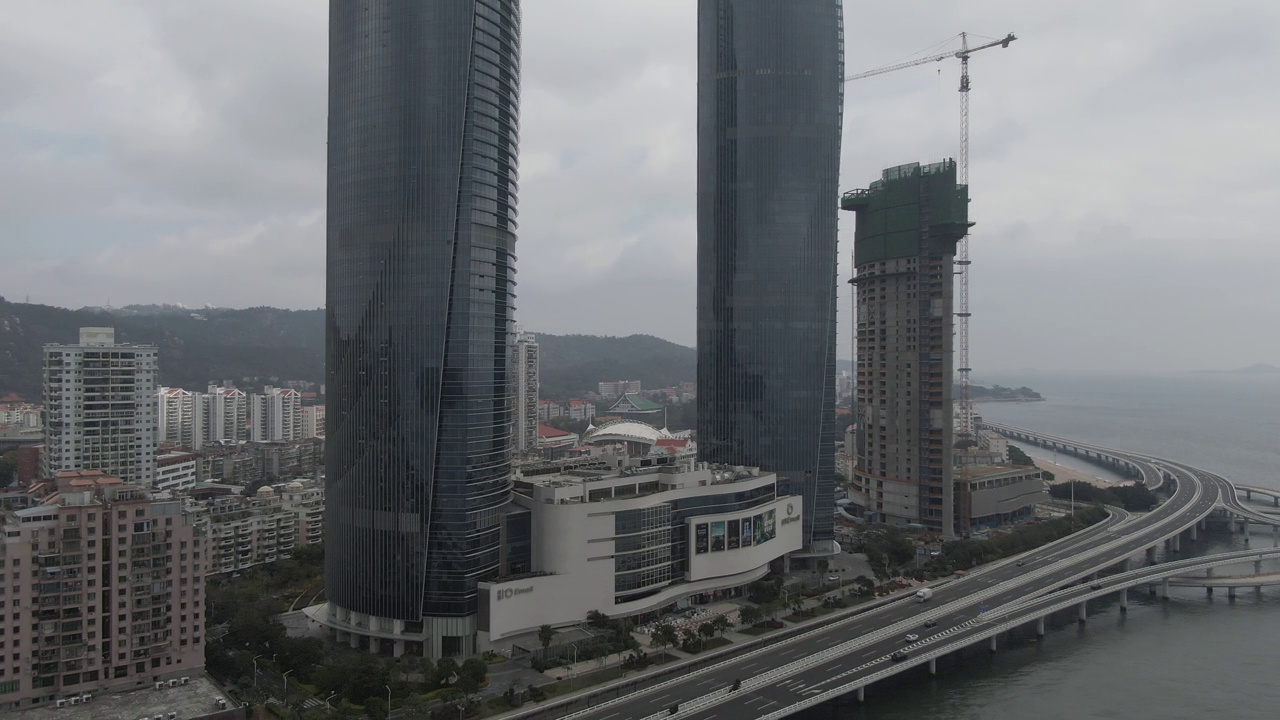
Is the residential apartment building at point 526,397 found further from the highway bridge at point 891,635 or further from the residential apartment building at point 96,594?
the residential apartment building at point 96,594

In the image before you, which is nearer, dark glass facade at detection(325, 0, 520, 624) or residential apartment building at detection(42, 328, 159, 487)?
dark glass facade at detection(325, 0, 520, 624)

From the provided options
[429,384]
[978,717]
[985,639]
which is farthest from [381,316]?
[985,639]

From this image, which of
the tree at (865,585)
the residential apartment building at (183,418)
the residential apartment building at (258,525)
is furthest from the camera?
the residential apartment building at (183,418)

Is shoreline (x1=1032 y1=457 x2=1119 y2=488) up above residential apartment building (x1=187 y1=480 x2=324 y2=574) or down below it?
below

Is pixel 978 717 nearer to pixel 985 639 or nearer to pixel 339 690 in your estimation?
pixel 985 639

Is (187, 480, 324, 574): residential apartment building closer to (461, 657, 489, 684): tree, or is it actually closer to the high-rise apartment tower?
(461, 657, 489, 684): tree

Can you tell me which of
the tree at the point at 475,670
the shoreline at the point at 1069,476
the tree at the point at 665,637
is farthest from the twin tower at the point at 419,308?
the shoreline at the point at 1069,476

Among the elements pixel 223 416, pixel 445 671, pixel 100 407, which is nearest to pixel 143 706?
pixel 445 671

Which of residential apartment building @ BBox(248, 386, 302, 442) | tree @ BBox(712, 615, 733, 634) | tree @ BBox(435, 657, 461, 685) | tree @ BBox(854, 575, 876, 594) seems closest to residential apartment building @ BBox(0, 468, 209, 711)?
tree @ BBox(435, 657, 461, 685)
